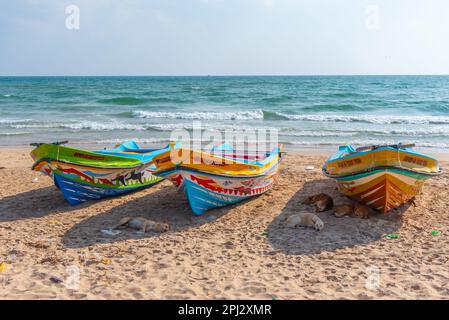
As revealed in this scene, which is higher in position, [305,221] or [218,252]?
[305,221]

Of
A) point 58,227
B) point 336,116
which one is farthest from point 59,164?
point 336,116

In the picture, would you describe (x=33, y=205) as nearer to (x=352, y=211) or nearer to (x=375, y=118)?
(x=352, y=211)

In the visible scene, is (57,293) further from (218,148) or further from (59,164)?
(218,148)

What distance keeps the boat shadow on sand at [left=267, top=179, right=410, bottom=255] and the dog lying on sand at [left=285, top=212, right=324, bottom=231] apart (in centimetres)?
7

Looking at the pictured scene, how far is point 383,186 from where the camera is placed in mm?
6707

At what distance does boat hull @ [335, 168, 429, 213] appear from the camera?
6676mm

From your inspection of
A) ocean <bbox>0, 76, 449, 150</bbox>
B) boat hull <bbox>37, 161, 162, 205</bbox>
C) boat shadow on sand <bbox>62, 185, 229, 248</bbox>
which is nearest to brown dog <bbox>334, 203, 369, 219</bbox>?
boat shadow on sand <bbox>62, 185, 229, 248</bbox>

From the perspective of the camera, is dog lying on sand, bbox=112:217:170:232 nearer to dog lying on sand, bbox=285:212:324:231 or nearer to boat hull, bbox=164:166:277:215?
boat hull, bbox=164:166:277:215

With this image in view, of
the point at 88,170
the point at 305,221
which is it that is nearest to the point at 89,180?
the point at 88,170

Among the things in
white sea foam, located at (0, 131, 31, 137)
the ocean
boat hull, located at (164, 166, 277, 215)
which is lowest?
boat hull, located at (164, 166, 277, 215)

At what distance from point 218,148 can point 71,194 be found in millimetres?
3041

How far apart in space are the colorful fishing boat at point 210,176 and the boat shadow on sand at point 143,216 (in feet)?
0.97

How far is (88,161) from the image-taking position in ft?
25.6

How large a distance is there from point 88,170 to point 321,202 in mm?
4144
